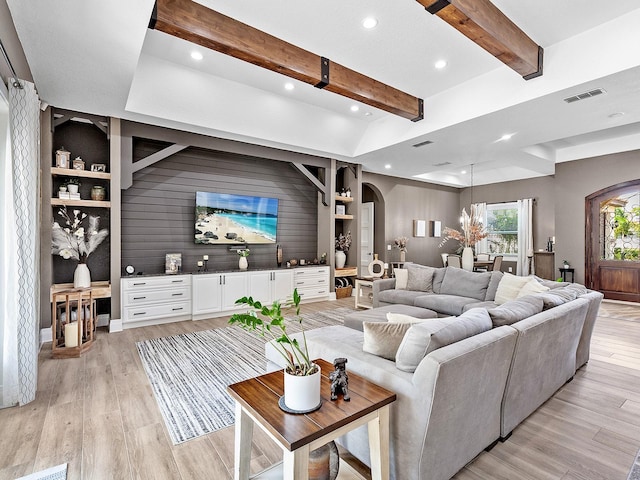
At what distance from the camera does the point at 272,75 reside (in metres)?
4.29

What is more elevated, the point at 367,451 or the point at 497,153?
the point at 497,153

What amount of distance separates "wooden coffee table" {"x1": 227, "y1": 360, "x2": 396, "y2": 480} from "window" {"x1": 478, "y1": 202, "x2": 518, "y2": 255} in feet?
30.5

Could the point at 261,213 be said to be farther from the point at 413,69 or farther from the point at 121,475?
the point at 121,475

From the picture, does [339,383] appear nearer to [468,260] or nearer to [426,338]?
[426,338]

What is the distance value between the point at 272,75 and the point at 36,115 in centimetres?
255

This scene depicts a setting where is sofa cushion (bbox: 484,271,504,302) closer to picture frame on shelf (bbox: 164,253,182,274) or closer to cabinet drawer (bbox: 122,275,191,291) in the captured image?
cabinet drawer (bbox: 122,275,191,291)

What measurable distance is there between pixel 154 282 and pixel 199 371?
2121 mm

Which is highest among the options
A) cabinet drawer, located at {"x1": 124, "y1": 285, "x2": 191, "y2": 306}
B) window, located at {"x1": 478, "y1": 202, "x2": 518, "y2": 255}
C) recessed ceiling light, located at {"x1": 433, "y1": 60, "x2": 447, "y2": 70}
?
recessed ceiling light, located at {"x1": 433, "y1": 60, "x2": 447, "y2": 70}

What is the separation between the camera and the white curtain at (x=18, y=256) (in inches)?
101

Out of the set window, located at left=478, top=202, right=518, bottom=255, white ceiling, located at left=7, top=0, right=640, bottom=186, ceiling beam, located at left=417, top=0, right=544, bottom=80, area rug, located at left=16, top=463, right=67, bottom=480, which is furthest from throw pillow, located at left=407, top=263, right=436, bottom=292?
window, located at left=478, top=202, right=518, bottom=255

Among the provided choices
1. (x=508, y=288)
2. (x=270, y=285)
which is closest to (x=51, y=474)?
(x=270, y=285)

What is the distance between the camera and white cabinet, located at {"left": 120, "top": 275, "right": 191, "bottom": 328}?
4.63m

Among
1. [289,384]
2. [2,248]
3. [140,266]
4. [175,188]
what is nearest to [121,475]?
[289,384]

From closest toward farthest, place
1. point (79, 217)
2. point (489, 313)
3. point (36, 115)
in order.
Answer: point (489, 313) < point (36, 115) < point (79, 217)
